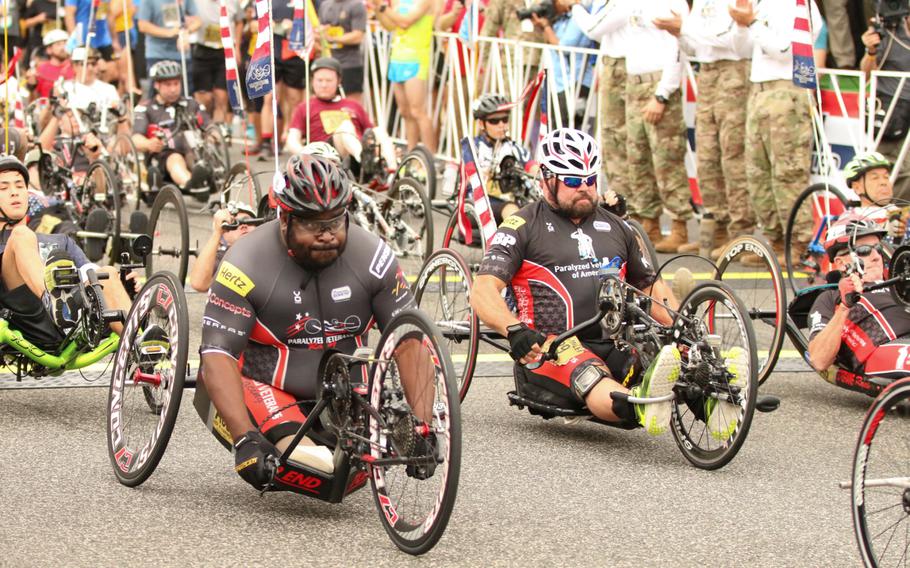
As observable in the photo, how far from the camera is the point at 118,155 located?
15.9 m

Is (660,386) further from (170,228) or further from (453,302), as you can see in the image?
(170,228)

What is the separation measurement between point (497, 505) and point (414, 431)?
0.95 m

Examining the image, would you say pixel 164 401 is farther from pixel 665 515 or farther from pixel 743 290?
pixel 743 290

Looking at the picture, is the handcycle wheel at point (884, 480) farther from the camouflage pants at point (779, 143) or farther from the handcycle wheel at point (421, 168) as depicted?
the handcycle wheel at point (421, 168)

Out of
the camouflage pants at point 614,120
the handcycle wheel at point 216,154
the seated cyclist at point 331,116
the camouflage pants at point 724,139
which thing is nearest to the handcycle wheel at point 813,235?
the camouflage pants at point 724,139

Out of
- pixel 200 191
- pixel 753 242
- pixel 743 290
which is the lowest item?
pixel 200 191

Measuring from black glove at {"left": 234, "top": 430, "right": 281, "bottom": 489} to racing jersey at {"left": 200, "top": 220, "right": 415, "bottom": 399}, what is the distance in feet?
1.19

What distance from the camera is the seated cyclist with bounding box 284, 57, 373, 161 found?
13.9 meters

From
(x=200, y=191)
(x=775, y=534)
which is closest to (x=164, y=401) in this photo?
(x=775, y=534)

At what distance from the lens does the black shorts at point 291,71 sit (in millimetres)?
19156

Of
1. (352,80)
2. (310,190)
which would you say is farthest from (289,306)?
(352,80)

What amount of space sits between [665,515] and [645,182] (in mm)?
7312

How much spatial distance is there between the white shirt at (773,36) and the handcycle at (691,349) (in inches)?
165

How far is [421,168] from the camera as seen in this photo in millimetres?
13734
